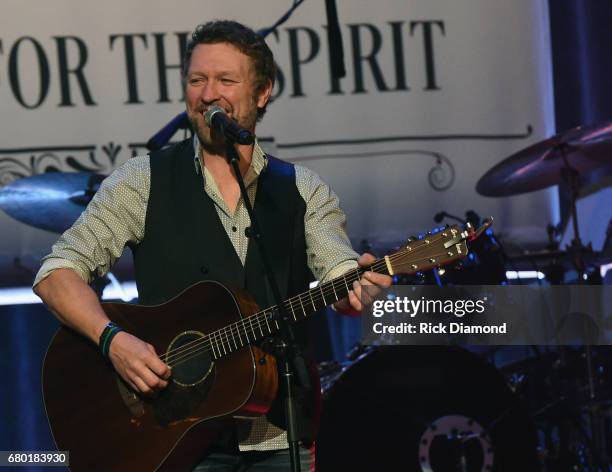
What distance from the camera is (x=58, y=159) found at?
5.14m

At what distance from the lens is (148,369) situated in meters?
2.86

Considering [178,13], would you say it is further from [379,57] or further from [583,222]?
[583,222]

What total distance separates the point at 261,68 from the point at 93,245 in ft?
2.36

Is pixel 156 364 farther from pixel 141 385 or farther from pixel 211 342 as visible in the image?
pixel 211 342

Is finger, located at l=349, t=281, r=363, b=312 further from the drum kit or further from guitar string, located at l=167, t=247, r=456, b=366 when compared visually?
the drum kit

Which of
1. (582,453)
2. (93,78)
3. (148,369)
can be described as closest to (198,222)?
(148,369)

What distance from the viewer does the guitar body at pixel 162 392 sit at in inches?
113

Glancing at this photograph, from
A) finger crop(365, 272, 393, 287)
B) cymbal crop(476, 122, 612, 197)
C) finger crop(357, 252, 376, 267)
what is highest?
cymbal crop(476, 122, 612, 197)

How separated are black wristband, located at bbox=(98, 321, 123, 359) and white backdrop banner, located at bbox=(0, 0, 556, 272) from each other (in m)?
2.30

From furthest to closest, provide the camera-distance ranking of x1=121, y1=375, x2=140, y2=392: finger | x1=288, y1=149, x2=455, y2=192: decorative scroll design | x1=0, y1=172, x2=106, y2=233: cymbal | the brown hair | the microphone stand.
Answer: x1=288, y1=149, x2=455, y2=192: decorative scroll design, x1=0, y1=172, x2=106, y2=233: cymbal, the brown hair, x1=121, y1=375, x2=140, y2=392: finger, the microphone stand

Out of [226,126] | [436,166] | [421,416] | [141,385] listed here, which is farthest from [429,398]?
[226,126]

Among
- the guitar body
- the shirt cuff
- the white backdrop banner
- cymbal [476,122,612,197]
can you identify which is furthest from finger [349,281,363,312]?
the white backdrop banner

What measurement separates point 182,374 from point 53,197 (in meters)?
1.90

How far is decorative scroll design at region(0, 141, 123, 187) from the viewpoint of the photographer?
509cm
